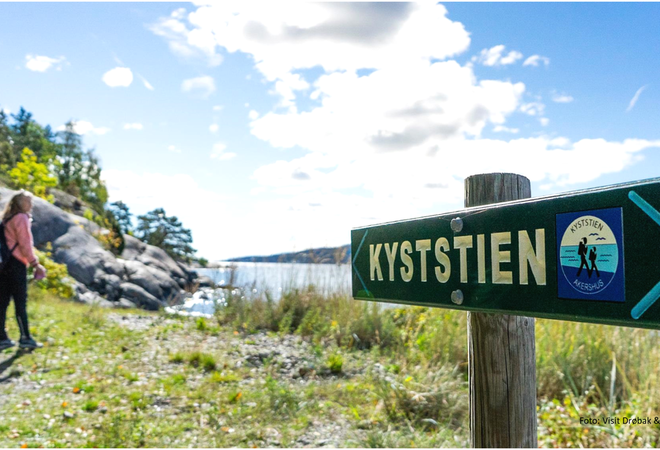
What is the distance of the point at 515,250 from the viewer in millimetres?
1193

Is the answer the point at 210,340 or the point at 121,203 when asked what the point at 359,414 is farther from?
the point at 121,203

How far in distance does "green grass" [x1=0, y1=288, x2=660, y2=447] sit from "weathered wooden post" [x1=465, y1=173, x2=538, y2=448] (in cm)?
184

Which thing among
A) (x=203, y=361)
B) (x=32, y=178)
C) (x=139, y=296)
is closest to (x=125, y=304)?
(x=139, y=296)

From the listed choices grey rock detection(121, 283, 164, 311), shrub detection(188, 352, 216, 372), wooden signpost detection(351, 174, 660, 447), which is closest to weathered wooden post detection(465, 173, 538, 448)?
wooden signpost detection(351, 174, 660, 447)

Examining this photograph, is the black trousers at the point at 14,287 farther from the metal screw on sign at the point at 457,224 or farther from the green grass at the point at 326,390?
the metal screw on sign at the point at 457,224

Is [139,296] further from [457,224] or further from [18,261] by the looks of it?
[457,224]

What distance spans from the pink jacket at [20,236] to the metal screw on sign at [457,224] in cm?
595

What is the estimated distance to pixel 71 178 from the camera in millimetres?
25969

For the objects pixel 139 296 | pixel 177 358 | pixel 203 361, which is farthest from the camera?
pixel 139 296

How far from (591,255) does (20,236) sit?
6.45 meters

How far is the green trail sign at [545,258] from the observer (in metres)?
0.97

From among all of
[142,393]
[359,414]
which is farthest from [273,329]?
[359,414]

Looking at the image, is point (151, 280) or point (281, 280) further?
point (151, 280)

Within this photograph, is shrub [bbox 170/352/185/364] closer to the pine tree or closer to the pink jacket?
the pink jacket
